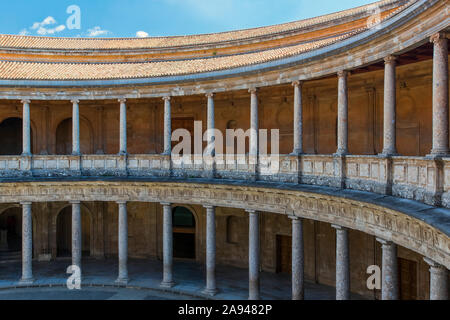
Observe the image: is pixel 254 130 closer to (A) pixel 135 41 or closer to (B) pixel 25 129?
(B) pixel 25 129

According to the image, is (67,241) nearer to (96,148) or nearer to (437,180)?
(96,148)

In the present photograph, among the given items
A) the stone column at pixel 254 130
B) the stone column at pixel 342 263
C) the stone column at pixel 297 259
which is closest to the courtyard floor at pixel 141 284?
the stone column at pixel 297 259

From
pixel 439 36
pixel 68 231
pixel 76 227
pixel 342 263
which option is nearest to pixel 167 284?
pixel 76 227

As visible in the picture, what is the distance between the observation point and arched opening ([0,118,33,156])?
27.5 m

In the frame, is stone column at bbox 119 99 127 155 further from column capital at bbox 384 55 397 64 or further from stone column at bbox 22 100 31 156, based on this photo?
column capital at bbox 384 55 397 64

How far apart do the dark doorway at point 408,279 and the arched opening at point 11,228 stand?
23009 millimetres

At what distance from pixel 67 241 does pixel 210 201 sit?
12.7 m

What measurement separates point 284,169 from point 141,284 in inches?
391

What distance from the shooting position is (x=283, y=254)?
24.4 metres

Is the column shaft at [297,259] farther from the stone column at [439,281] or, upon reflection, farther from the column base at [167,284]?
the stone column at [439,281]

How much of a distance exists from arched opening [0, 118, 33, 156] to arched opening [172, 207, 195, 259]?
10.5 meters

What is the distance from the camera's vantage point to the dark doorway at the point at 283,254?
79.3ft

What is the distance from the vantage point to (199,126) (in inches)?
1016
